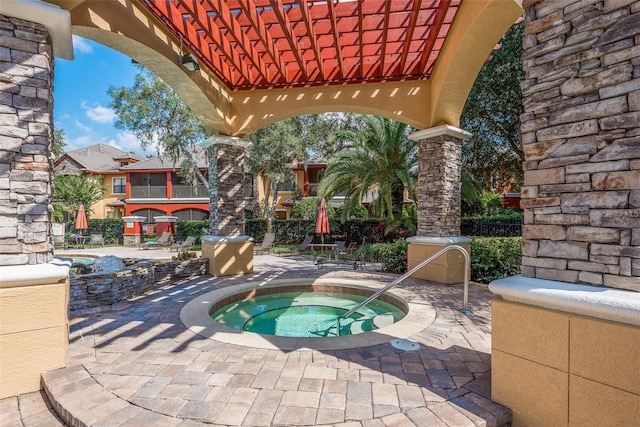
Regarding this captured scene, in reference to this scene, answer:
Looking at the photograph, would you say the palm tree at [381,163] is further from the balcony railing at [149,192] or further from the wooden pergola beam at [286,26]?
the balcony railing at [149,192]

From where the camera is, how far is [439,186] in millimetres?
7465

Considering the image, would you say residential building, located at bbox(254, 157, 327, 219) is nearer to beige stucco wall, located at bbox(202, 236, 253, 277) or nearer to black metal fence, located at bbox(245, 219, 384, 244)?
black metal fence, located at bbox(245, 219, 384, 244)

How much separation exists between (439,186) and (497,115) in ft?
22.9

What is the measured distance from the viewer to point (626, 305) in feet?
6.64

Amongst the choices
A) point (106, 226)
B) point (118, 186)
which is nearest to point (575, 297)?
point (106, 226)

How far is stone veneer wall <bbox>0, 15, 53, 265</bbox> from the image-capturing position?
2979 mm

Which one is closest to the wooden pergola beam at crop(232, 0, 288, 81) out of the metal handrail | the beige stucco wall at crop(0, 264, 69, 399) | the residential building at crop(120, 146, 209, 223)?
the beige stucco wall at crop(0, 264, 69, 399)

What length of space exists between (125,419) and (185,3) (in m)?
5.60

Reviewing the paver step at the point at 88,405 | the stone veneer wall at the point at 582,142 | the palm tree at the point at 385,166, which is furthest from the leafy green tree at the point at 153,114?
the stone veneer wall at the point at 582,142

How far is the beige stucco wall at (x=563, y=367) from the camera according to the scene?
6.79ft

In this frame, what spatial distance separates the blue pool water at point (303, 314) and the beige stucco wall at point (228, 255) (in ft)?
5.20

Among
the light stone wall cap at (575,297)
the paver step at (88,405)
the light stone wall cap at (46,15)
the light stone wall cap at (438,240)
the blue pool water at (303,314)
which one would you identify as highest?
the light stone wall cap at (46,15)

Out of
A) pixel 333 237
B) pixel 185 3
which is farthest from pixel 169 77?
pixel 333 237

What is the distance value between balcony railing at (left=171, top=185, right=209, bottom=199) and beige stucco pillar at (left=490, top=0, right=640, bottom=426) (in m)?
25.7
